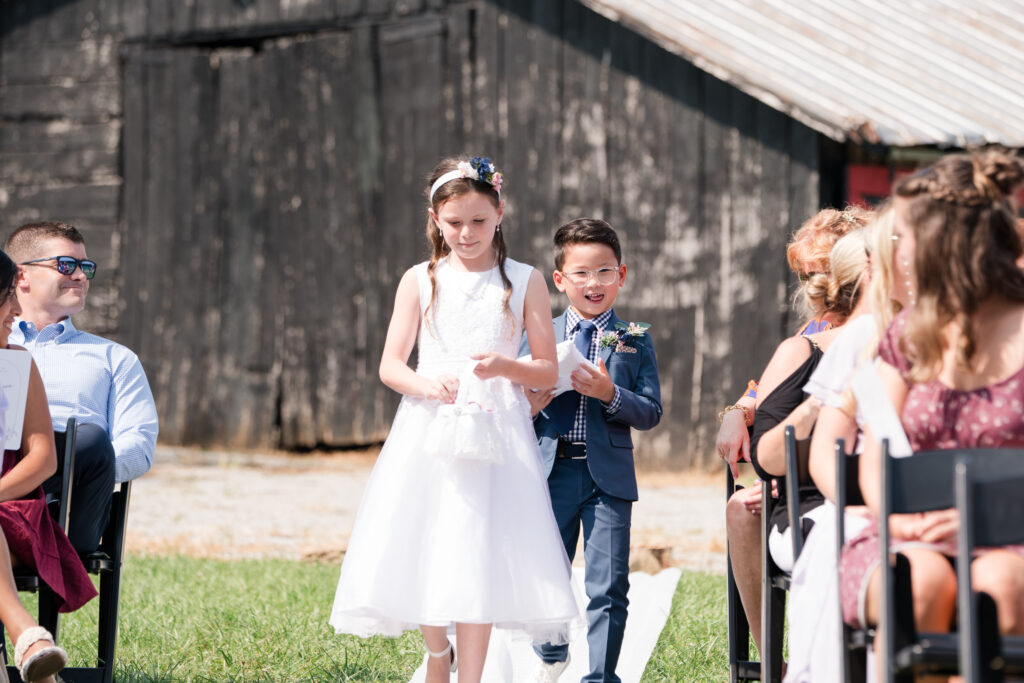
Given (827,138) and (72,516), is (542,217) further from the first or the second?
(72,516)

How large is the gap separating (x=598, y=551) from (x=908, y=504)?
1.61 metres

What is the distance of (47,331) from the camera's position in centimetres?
420

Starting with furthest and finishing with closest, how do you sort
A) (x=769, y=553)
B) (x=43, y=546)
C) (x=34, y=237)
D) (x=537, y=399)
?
(x=34, y=237) → (x=537, y=399) → (x=43, y=546) → (x=769, y=553)

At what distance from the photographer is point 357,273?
1177cm

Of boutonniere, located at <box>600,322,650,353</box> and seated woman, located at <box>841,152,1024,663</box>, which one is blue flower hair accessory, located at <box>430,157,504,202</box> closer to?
boutonniere, located at <box>600,322,650,353</box>

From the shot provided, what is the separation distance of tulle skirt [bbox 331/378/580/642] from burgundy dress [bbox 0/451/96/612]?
0.76 meters

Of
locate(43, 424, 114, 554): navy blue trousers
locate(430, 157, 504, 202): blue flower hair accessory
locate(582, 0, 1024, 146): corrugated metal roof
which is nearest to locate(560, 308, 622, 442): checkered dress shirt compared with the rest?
locate(430, 157, 504, 202): blue flower hair accessory

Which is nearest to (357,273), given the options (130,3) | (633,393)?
(130,3)

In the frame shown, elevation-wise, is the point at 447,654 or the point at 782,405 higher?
the point at 782,405

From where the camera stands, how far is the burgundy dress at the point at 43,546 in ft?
11.0

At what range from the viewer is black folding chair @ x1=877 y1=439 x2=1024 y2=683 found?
239 cm

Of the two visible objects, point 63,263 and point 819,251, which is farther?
point 63,263

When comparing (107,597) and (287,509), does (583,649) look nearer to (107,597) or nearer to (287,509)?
(107,597)

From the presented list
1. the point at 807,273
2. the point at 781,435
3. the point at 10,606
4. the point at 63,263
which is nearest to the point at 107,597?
the point at 10,606
